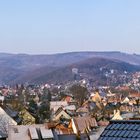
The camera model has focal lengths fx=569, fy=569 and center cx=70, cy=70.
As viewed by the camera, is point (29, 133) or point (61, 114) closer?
point (29, 133)

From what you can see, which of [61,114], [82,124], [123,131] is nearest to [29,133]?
[82,124]

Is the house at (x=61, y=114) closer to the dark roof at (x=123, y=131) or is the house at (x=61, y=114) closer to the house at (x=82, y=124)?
the house at (x=82, y=124)

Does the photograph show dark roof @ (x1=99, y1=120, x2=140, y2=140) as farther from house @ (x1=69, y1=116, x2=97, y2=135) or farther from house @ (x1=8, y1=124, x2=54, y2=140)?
house @ (x1=69, y1=116, x2=97, y2=135)

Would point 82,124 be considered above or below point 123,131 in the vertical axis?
below

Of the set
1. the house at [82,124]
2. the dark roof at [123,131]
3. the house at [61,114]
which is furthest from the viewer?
the house at [61,114]

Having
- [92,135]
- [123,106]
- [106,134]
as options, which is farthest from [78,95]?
[106,134]

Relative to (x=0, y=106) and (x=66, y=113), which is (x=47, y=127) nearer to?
(x=0, y=106)

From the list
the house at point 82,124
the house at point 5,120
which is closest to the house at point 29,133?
the house at point 5,120

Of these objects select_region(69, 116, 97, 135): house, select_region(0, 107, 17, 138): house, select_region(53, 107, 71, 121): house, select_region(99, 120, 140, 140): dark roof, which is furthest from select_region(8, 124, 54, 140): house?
select_region(53, 107, 71, 121): house

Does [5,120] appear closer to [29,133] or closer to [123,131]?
[29,133]
